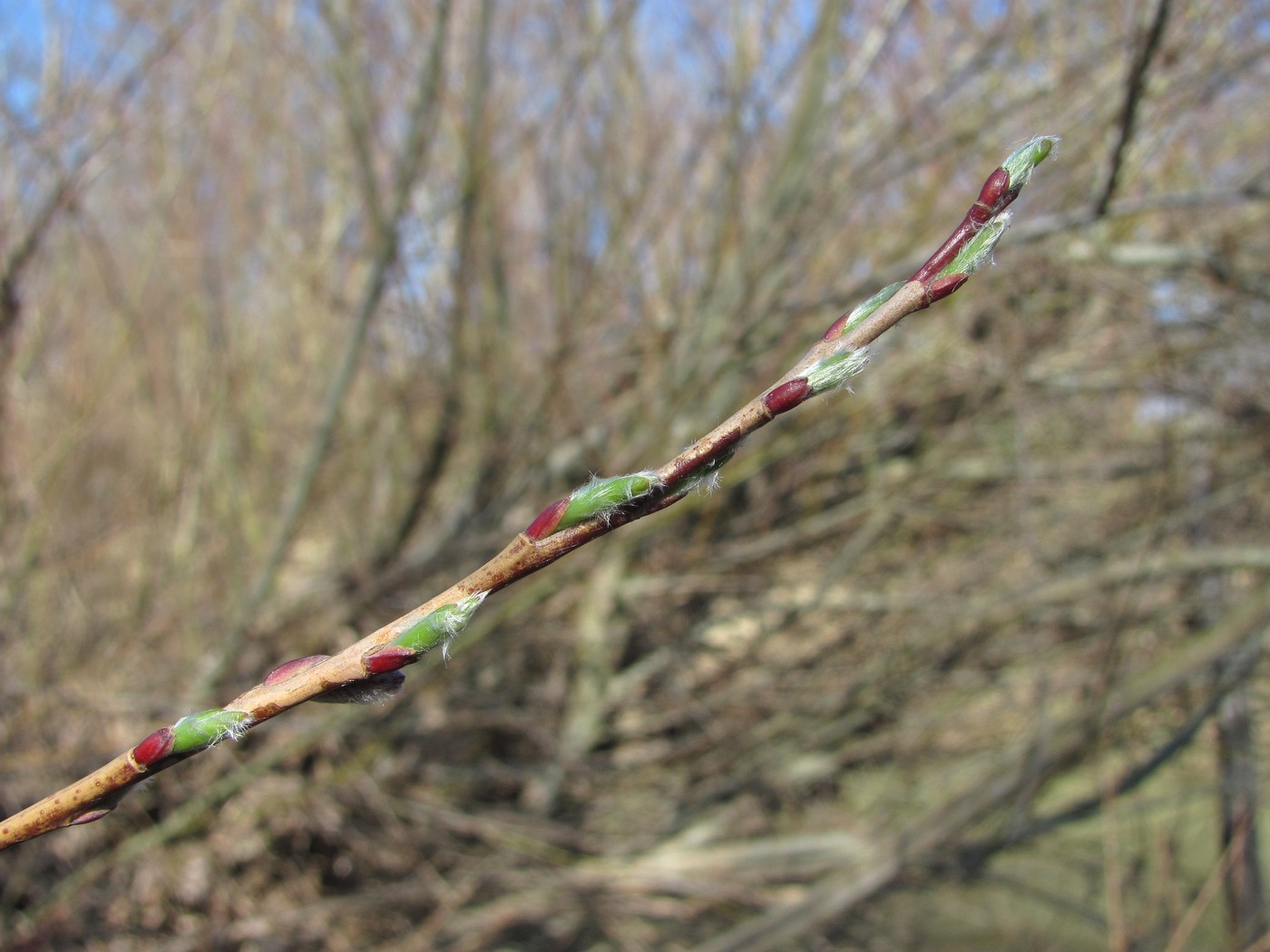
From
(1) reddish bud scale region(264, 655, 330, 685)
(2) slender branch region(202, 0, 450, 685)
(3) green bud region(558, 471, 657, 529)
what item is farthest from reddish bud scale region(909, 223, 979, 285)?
(2) slender branch region(202, 0, 450, 685)

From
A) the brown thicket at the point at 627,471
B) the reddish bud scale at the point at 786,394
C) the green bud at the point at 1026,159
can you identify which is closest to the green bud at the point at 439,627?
the reddish bud scale at the point at 786,394

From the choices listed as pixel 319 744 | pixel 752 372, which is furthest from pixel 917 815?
pixel 319 744

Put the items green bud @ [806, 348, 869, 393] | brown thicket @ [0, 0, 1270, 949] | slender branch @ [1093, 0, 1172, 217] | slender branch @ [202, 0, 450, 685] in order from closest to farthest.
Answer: green bud @ [806, 348, 869, 393], slender branch @ [1093, 0, 1172, 217], slender branch @ [202, 0, 450, 685], brown thicket @ [0, 0, 1270, 949]

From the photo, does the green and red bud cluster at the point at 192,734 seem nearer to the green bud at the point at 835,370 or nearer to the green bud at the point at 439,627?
the green bud at the point at 439,627

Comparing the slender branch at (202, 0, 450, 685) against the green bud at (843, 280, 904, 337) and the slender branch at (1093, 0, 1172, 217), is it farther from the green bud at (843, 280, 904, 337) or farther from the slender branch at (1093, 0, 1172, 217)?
the green bud at (843, 280, 904, 337)

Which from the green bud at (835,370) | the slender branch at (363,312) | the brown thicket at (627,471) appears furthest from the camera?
the brown thicket at (627,471)

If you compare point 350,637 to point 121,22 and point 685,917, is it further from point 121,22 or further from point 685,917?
point 121,22
